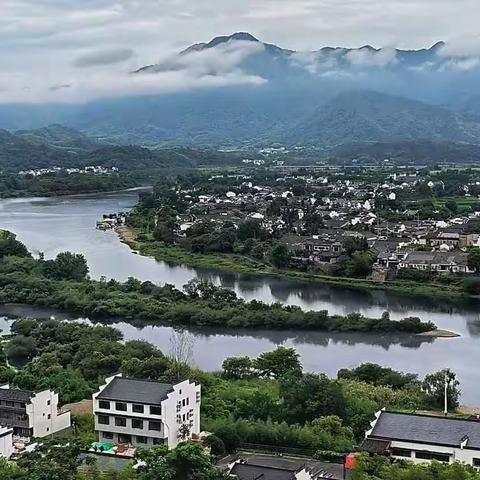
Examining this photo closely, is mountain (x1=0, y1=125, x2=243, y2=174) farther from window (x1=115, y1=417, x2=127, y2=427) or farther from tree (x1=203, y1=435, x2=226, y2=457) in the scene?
tree (x1=203, y1=435, x2=226, y2=457)

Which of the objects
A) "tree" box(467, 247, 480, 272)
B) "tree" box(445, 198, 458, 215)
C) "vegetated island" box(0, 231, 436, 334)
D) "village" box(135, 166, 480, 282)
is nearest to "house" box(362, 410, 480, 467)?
"vegetated island" box(0, 231, 436, 334)

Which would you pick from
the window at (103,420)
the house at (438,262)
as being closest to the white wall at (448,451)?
the window at (103,420)

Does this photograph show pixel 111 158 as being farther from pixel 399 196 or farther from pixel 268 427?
pixel 268 427

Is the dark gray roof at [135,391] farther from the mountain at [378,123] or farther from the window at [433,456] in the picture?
the mountain at [378,123]

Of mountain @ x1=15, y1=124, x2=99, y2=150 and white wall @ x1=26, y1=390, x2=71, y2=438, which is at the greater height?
mountain @ x1=15, y1=124, x2=99, y2=150

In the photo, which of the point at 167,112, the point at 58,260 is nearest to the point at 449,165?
the point at 58,260

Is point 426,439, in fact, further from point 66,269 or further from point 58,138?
point 58,138

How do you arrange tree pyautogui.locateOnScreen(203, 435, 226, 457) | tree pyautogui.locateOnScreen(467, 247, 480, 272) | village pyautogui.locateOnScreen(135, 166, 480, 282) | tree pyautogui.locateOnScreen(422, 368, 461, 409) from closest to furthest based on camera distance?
tree pyautogui.locateOnScreen(203, 435, 226, 457), tree pyautogui.locateOnScreen(422, 368, 461, 409), tree pyautogui.locateOnScreen(467, 247, 480, 272), village pyautogui.locateOnScreen(135, 166, 480, 282)
